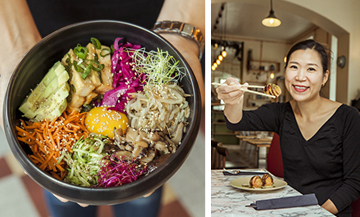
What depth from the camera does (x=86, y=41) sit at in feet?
2.13

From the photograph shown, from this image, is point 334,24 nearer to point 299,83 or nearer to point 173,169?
point 299,83

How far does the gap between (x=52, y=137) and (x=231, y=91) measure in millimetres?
899

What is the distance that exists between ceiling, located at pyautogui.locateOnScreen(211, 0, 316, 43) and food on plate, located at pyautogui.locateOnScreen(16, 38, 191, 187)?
5.29 metres

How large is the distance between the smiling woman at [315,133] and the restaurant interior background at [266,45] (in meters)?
0.89

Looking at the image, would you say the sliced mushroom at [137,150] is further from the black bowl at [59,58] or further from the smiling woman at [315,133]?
the smiling woman at [315,133]

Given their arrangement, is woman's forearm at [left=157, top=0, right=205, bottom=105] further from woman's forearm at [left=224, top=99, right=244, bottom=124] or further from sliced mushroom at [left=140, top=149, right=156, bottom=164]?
woman's forearm at [left=224, top=99, right=244, bottom=124]

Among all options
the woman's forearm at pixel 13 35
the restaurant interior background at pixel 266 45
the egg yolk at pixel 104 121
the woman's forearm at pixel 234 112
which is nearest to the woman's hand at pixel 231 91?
the woman's forearm at pixel 234 112

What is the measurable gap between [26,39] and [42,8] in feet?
0.38

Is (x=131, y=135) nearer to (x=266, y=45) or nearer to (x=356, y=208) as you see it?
(x=356, y=208)

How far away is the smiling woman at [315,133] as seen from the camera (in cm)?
149

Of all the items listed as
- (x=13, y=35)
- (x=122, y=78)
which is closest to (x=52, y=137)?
(x=122, y=78)

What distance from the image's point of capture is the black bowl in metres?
0.50

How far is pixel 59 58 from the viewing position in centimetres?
64

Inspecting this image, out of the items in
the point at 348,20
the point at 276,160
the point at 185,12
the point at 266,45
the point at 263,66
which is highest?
the point at 266,45
